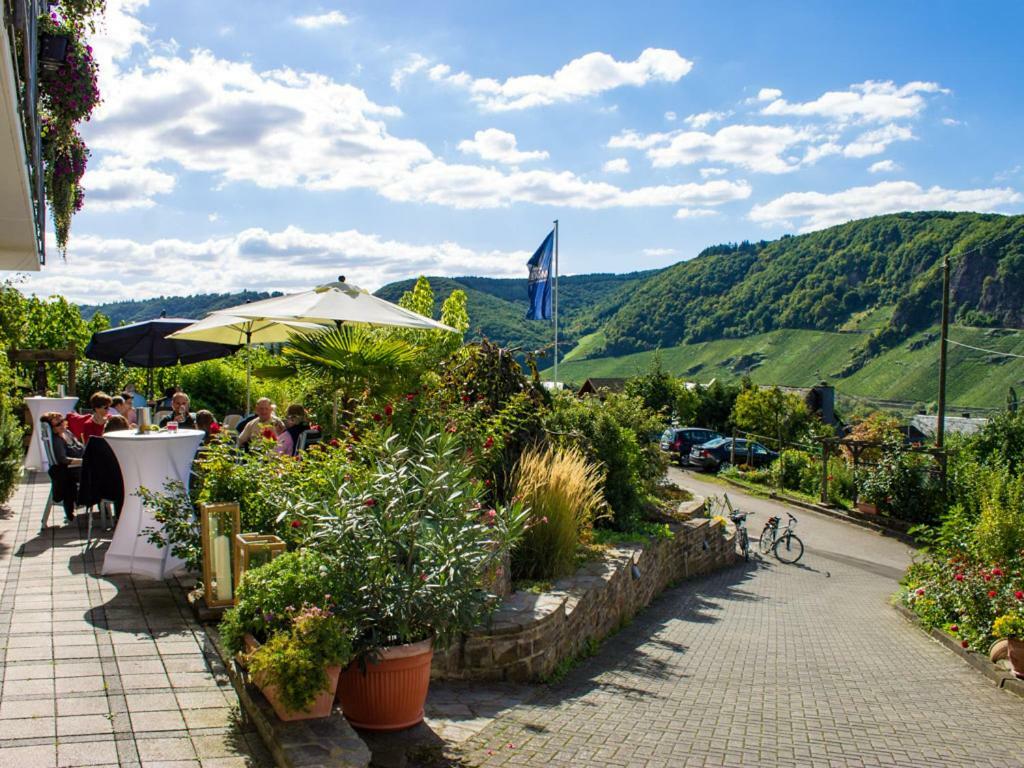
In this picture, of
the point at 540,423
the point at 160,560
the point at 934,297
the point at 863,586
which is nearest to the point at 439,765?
the point at 160,560

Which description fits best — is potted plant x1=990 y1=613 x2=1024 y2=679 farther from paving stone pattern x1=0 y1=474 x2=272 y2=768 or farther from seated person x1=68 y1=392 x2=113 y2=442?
seated person x1=68 y1=392 x2=113 y2=442

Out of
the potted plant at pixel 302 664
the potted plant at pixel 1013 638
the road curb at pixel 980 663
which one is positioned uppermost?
the potted plant at pixel 302 664

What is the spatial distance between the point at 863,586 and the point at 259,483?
1211 cm

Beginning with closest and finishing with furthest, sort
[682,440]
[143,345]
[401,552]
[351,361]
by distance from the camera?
[401,552] < [351,361] < [143,345] < [682,440]

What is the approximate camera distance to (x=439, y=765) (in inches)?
164

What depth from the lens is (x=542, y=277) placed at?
21391 millimetres

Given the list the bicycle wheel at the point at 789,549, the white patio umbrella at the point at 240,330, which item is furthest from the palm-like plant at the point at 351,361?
the bicycle wheel at the point at 789,549

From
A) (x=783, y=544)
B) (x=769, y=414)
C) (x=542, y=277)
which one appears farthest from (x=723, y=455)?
(x=783, y=544)

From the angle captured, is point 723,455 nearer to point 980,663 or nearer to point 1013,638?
point 980,663

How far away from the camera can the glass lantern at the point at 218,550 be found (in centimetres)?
523

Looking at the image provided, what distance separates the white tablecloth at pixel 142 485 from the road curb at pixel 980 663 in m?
7.38

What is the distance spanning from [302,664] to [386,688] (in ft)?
2.46

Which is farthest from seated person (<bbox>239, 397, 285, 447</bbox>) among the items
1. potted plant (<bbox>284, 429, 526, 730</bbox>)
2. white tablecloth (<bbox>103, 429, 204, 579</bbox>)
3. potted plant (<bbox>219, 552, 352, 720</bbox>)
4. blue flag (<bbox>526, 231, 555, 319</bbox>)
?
blue flag (<bbox>526, 231, 555, 319</bbox>)

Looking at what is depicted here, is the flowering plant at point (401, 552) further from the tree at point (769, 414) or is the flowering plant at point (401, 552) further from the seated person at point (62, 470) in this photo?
the tree at point (769, 414)
